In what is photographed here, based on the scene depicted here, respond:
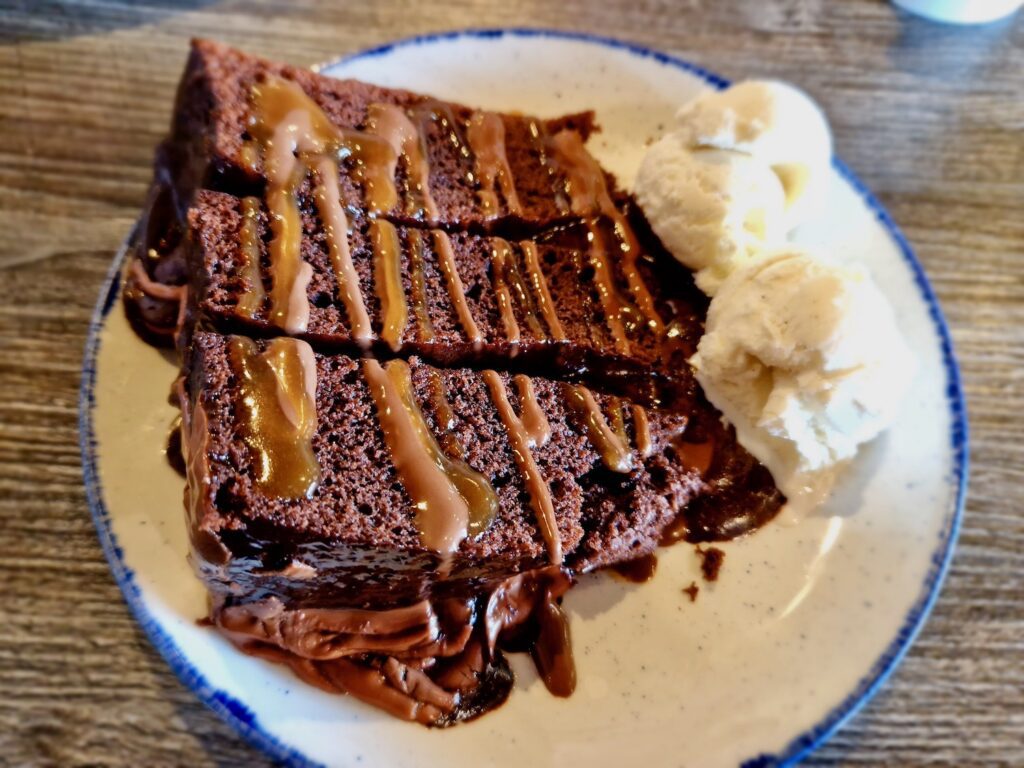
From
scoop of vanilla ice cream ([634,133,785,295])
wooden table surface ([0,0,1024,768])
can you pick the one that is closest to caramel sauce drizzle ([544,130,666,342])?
scoop of vanilla ice cream ([634,133,785,295])

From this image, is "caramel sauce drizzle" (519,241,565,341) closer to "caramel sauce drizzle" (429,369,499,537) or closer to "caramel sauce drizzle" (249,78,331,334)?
"caramel sauce drizzle" (429,369,499,537)

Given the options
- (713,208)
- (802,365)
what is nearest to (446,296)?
(713,208)

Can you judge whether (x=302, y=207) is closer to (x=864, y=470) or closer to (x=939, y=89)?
(x=864, y=470)

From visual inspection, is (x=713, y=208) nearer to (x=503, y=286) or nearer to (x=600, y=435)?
(x=503, y=286)

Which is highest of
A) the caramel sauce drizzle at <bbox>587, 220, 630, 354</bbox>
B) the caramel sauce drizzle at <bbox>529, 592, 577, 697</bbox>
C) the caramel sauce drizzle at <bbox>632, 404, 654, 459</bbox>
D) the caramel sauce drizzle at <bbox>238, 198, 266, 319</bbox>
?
the caramel sauce drizzle at <bbox>238, 198, 266, 319</bbox>

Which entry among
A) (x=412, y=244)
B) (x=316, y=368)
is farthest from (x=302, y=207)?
(x=316, y=368)

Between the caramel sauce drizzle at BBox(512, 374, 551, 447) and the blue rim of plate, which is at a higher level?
the caramel sauce drizzle at BBox(512, 374, 551, 447)
